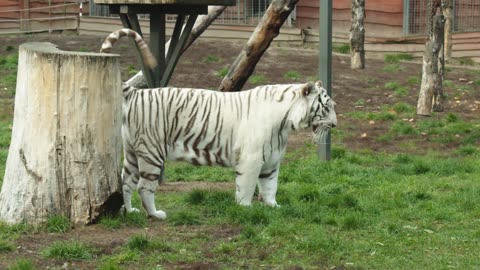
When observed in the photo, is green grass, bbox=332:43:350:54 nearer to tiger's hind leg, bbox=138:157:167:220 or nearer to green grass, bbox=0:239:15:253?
tiger's hind leg, bbox=138:157:167:220

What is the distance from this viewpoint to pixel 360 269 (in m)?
6.16

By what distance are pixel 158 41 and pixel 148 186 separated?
235 centimetres

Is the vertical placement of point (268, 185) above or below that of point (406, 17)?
below

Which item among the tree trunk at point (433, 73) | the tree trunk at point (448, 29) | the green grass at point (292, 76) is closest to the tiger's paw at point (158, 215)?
the tree trunk at point (433, 73)

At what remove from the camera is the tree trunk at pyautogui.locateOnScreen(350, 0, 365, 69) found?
19156mm

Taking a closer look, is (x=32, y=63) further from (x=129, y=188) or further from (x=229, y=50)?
(x=229, y=50)

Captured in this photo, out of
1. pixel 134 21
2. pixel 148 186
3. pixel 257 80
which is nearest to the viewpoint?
pixel 148 186

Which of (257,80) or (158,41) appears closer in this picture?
(158,41)

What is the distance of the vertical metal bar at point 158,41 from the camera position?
9.23 metres

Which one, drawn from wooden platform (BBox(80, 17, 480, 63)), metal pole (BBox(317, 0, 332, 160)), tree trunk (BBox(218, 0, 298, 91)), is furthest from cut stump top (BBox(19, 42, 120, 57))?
wooden platform (BBox(80, 17, 480, 63))

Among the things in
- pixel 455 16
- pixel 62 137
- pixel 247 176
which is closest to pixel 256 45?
pixel 247 176

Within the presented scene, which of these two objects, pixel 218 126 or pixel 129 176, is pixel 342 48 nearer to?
pixel 218 126

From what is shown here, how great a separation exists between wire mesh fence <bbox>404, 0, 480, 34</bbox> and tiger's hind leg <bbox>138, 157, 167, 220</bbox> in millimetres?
16448

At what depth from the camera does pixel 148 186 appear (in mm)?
7422
